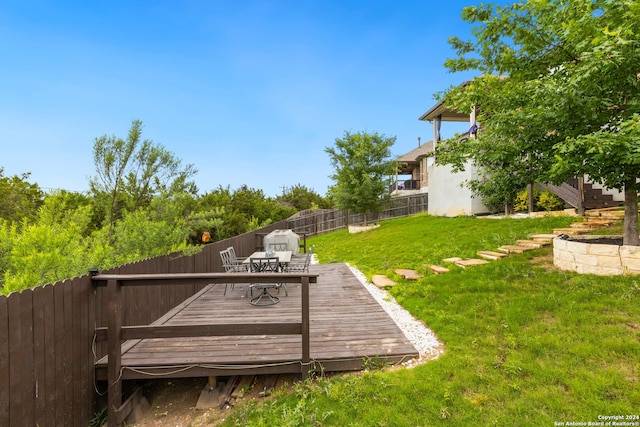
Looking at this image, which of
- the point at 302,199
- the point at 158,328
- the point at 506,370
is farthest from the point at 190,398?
the point at 302,199

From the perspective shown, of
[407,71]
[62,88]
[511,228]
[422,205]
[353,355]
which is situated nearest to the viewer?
[353,355]

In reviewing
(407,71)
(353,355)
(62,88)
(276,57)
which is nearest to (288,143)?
(276,57)

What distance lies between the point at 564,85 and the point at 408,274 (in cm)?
439

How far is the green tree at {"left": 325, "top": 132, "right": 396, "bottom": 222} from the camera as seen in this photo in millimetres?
15445

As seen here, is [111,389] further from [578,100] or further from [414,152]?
[414,152]

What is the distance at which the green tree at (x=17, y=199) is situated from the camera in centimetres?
942

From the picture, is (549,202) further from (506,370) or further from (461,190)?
(506,370)

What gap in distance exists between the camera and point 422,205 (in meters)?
19.1

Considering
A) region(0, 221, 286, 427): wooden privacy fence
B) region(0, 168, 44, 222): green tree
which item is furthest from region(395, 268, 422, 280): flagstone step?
region(0, 168, 44, 222): green tree

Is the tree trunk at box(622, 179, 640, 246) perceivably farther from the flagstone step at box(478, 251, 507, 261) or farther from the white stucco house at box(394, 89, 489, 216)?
the white stucco house at box(394, 89, 489, 216)

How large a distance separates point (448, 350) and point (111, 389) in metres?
3.82

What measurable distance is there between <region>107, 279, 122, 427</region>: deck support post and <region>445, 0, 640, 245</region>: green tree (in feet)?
19.1

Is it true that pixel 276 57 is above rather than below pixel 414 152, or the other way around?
above

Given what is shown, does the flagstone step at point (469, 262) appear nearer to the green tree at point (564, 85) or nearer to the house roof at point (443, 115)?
the green tree at point (564, 85)
